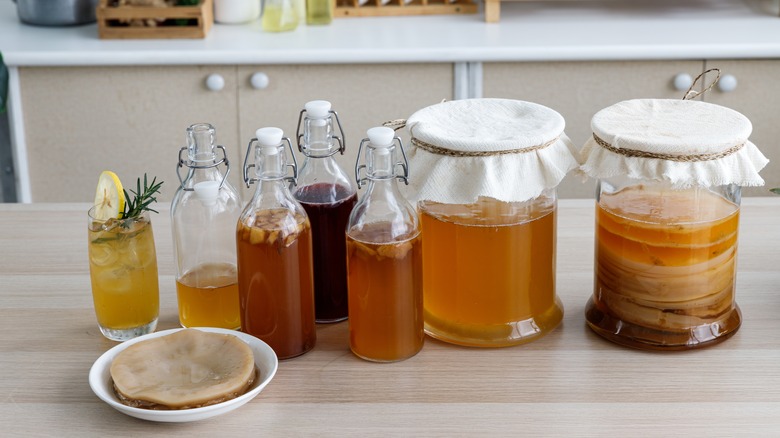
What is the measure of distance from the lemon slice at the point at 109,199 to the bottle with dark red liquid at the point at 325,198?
0.61 ft

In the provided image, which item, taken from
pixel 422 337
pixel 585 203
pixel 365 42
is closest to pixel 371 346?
pixel 422 337

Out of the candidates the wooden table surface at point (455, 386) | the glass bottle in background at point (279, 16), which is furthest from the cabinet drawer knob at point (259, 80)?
the wooden table surface at point (455, 386)

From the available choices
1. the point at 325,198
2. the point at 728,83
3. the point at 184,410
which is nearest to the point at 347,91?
the point at 728,83

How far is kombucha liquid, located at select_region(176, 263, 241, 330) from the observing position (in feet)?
3.57

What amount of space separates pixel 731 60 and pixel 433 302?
161 cm

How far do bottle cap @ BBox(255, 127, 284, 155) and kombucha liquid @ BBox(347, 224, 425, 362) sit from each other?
116 millimetres

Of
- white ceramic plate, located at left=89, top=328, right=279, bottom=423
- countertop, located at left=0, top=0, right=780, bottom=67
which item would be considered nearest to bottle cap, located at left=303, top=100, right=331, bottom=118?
white ceramic plate, located at left=89, top=328, right=279, bottom=423

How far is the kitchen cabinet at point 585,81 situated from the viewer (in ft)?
7.95

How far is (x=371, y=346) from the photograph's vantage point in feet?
3.40

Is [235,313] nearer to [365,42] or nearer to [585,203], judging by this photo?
[585,203]

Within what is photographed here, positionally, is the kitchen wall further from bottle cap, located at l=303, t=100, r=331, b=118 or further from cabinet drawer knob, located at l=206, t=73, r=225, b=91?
bottle cap, located at l=303, t=100, r=331, b=118

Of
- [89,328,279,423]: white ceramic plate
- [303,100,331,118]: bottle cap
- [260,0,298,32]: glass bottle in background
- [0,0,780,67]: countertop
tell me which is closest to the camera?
[89,328,279,423]: white ceramic plate

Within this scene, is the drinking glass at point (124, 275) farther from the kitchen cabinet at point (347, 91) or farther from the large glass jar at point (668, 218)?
the kitchen cabinet at point (347, 91)

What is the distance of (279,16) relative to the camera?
101 inches
